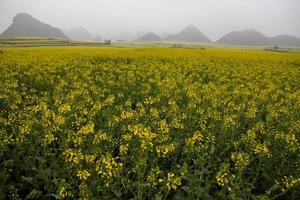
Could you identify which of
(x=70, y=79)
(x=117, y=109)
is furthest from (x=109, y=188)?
(x=70, y=79)

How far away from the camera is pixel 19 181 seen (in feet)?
19.8

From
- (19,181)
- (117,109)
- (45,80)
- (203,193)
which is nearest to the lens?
(203,193)

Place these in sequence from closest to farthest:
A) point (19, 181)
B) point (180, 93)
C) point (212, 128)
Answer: point (19, 181), point (212, 128), point (180, 93)

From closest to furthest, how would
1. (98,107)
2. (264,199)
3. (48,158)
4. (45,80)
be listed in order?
(264,199)
(48,158)
(98,107)
(45,80)

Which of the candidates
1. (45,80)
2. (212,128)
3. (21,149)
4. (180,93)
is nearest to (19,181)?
(21,149)

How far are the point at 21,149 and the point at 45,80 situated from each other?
25.7 feet

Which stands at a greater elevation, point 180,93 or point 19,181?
point 180,93

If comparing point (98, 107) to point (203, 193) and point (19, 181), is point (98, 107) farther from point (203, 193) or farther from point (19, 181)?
point (203, 193)

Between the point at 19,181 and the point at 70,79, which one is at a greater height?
the point at 70,79

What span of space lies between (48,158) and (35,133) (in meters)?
0.66

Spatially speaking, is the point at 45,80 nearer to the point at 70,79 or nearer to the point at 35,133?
the point at 70,79

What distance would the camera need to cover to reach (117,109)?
8.80 metres

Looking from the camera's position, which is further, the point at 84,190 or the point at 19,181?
the point at 19,181

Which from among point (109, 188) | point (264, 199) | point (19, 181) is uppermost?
point (264, 199)
